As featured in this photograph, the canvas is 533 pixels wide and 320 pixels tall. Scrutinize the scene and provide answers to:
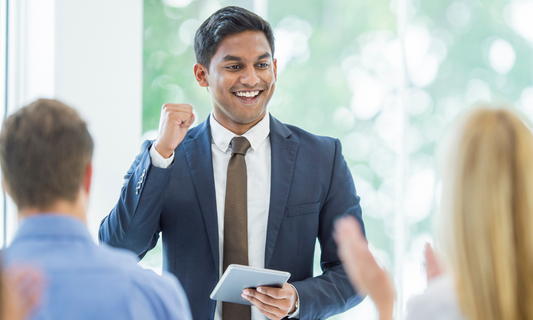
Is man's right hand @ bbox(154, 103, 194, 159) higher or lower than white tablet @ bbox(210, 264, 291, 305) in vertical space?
higher

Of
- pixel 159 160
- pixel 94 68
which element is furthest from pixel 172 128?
pixel 94 68

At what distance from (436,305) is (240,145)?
1137 millimetres

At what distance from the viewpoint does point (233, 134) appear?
2.05 metres

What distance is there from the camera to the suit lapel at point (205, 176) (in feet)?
6.20

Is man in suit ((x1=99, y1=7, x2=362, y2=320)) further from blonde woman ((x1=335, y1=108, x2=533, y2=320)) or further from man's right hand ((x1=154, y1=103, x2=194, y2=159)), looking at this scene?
blonde woman ((x1=335, y1=108, x2=533, y2=320))

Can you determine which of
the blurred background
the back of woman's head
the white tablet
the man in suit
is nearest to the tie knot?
the man in suit

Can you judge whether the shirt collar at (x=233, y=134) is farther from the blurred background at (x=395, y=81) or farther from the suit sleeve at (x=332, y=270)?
the blurred background at (x=395, y=81)

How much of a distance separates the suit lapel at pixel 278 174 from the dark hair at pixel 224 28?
14.3 inches

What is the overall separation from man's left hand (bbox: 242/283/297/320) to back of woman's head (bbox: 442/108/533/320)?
0.78 meters

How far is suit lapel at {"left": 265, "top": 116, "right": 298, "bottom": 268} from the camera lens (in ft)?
6.24

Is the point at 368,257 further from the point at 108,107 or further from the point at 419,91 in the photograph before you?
the point at 419,91

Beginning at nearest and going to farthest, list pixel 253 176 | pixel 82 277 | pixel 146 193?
pixel 82 277 < pixel 146 193 < pixel 253 176

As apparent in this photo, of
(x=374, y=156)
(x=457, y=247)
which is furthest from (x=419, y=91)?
(x=457, y=247)

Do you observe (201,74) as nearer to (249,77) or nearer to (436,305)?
(249,77)
